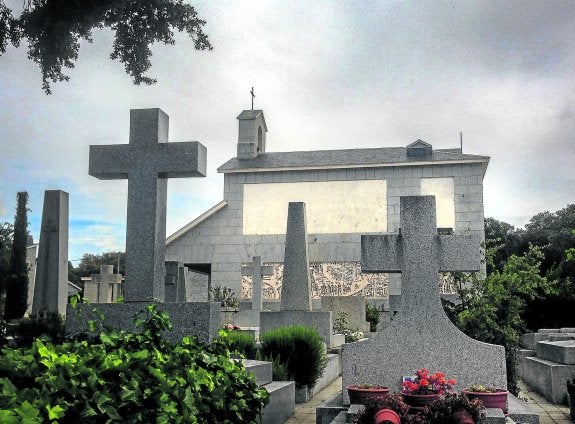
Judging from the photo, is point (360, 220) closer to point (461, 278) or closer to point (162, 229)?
point (461, 278)

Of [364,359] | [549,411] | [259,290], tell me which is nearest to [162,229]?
[364,359]

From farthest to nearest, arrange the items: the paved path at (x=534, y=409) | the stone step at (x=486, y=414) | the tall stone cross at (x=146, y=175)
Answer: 1. the paved path at (x=534, y=409)
2. the tall stone cross at (x=146, y=175)
3. the stone step at (x=486, y=414)

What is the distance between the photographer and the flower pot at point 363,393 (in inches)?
260

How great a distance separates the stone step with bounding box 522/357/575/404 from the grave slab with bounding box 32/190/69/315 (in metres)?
10.8

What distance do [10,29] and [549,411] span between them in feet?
32.1

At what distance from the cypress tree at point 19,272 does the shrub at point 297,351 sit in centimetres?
1430

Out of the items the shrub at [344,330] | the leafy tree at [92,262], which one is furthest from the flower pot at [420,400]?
the leafy tree at [92,262]

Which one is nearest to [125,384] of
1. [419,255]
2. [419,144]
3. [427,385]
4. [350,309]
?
[427,385]

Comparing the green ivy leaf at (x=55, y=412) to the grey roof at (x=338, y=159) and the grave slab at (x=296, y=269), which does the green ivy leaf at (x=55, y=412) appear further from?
the grey roof at (x=338, y=159)

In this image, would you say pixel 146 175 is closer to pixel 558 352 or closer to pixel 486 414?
pixel 486 414

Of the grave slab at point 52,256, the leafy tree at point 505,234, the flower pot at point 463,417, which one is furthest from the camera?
the leafy tree at point 505,234

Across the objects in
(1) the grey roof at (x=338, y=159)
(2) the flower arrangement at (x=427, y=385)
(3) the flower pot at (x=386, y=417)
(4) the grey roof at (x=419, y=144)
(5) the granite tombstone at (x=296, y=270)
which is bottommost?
(3) the flower pot at (x=386, y=417)

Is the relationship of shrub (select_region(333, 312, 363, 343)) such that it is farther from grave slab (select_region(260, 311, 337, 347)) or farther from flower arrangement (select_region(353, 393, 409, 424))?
flower arrangement (select_region(353, 393, 409, 424))

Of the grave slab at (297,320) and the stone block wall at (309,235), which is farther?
the stone block wall at (309,235)
